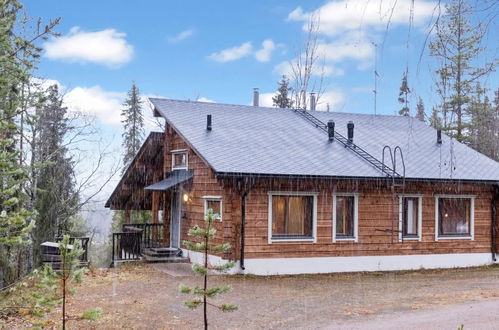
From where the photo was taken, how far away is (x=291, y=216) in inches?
594

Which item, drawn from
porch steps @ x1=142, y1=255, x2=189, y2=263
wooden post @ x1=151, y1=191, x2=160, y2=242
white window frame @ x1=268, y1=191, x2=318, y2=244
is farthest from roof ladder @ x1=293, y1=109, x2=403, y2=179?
porch steps @ x1=142, y1=255, x2=189, y2=263

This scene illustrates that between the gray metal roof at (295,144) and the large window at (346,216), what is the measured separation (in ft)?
3.03

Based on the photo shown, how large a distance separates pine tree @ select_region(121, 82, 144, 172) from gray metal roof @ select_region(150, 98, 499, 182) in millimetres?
21086

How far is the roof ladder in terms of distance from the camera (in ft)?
51.0

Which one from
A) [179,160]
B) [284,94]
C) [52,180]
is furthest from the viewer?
Answer: [284,94]

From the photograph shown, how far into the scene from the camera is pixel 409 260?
16219 millimetres

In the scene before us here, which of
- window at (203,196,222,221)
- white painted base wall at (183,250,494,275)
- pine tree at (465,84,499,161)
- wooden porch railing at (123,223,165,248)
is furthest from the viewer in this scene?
pine tree at (465,84,499,161)

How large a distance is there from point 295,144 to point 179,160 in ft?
13.5

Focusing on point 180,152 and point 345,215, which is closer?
point 345,215

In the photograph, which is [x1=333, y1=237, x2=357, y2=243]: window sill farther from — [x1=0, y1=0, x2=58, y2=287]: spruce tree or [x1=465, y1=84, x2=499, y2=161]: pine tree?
[x1=465, y1=84, x2=499, y2=161]: pine tree

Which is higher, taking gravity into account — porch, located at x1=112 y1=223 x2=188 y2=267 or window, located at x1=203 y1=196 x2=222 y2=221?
window, located at x1=203 y1=196 x2=222 y2=221

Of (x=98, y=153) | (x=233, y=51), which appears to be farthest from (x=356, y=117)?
(x=98, y=153)

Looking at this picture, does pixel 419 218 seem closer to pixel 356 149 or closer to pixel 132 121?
pixel 356 149

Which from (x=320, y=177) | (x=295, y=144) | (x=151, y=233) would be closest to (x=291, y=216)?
(x=320, y=177)
